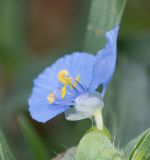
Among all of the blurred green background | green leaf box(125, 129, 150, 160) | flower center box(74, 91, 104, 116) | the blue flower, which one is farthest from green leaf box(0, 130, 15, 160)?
the blurred green background

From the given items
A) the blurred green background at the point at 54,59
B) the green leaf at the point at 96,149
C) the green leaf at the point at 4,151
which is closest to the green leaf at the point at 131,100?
the blurred green background at the point at 54,59

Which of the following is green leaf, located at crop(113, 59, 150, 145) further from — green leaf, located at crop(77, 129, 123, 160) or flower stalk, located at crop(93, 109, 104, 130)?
green leaf, located at crop(77, 129, 123, 160)

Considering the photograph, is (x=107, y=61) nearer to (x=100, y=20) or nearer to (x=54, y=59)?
(x=100, y=20)

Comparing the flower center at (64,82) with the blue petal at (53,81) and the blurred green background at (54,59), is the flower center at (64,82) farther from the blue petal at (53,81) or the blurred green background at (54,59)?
the blurred green background at (54,59)

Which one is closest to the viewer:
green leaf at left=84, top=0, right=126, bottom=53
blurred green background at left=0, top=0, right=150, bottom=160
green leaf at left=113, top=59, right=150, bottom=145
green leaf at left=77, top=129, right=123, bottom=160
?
green leaf at left=77, top=129, right=123, bottom=160

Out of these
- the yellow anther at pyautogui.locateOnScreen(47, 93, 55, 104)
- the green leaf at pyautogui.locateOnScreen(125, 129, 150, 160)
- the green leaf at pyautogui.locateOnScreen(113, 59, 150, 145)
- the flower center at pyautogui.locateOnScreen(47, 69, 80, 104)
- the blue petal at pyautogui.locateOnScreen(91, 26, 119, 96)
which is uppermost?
the blue petal at pyautogui.locateOnScreen(91, 26, 119, 96)

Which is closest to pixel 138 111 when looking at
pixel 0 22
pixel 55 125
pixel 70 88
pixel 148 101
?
pixel 148 101

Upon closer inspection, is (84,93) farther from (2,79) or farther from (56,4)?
(56,4)
